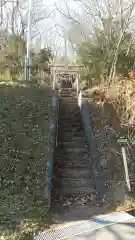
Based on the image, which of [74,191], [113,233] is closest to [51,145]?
[74,191]

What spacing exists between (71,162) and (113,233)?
319cm

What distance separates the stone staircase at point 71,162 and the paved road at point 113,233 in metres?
1.42

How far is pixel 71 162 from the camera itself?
9.20m

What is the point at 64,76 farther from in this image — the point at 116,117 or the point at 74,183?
the point at 74,183

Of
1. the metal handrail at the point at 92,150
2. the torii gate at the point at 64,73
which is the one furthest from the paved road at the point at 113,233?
the torii gate at the point at 64,73

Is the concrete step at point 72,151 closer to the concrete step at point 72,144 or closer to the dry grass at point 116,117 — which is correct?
the concrete step at point 72,144

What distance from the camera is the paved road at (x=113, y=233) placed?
19.9 ft

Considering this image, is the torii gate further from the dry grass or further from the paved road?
the paved road

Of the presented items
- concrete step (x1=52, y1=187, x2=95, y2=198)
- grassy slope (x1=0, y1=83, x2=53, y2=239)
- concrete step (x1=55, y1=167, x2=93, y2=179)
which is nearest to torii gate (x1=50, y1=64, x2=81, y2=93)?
grassy slope (x1=0, y1=83, x2=53, y2=239)

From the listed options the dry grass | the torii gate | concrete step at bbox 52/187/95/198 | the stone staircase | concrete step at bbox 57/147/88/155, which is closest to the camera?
concrete step at bbox 52/187/95/198

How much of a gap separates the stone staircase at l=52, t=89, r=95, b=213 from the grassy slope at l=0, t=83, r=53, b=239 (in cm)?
61

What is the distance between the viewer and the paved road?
6.07m

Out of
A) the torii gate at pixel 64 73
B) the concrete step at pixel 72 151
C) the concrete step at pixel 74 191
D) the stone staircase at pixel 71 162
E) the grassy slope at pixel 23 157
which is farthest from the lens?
the torii gate at pixel 64 73

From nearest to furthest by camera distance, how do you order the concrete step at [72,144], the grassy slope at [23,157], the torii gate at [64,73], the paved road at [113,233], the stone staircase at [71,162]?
1. the paved road at [113,233]
2. the grassy slope at [23,157]
3. the stone staircase at [71,162]
4. the concrete step at [72,144]
5. the torii gate at [64,73]
